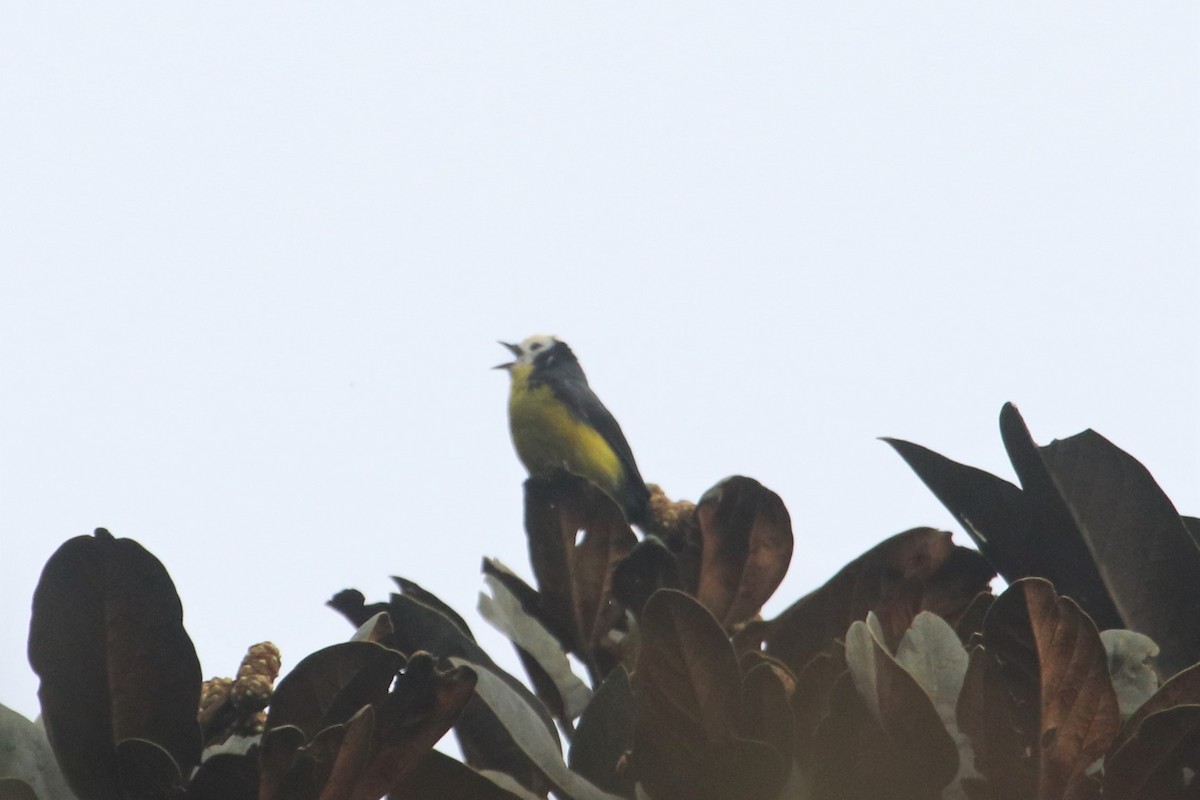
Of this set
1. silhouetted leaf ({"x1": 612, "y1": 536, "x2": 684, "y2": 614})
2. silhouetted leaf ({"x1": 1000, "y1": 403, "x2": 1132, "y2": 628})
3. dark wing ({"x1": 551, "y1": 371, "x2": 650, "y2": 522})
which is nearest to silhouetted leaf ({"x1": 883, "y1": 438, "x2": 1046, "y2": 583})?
silhouetted leaf ({"x1": 1000, "y1": 403, "x2": 1132, "y2": 628})

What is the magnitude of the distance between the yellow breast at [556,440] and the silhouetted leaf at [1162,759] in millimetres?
6935

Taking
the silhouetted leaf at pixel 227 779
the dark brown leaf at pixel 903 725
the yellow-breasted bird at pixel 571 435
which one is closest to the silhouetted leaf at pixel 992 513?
the dark brown leaf at pixel 903 725

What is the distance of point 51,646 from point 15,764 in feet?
0.33

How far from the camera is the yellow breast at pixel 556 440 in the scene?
8.02 metres

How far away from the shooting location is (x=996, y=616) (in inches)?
40.4

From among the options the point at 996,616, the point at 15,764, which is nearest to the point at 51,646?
the point at 15,764

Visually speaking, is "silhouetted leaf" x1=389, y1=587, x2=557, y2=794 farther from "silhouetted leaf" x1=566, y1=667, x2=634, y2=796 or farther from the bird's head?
the bird's head

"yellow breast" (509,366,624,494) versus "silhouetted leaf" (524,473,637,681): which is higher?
"yellow breast" (509,366,624,494)

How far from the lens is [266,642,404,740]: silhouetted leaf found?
101 centimetres

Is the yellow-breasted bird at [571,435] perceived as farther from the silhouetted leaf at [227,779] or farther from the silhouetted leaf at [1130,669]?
the silhouetted leaf at [227,779]

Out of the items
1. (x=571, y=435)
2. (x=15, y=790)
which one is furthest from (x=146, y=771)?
(x=571, y=435)

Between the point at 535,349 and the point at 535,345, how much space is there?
91 millimetres

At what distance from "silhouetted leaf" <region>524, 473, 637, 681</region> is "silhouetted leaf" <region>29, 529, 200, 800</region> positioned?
0.45 metres

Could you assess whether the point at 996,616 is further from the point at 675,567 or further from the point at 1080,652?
the point at 675,567
